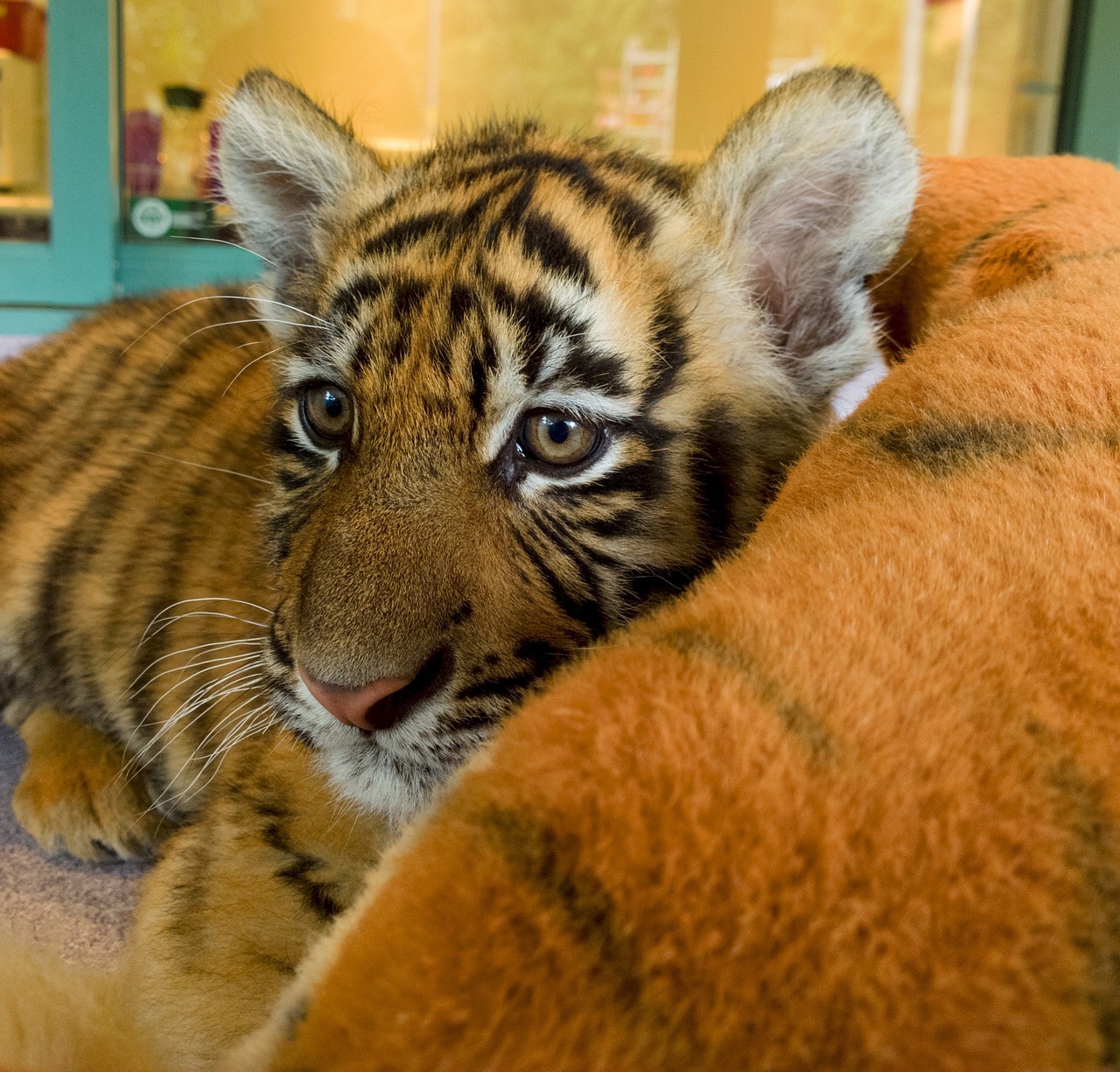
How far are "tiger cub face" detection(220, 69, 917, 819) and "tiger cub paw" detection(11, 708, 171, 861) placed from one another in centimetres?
46

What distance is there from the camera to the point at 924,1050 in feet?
1.06

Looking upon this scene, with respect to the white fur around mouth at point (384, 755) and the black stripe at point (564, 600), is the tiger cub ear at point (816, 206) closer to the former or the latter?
the black stripe at point (564, 600)

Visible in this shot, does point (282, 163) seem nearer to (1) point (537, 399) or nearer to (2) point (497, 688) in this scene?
(1) point (537, 399)

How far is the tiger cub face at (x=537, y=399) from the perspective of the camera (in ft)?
2.36

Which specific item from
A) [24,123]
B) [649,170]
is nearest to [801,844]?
[649,170]

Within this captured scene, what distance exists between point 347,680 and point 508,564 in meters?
0.16

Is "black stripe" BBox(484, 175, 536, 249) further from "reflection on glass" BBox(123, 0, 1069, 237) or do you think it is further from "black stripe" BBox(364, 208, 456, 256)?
"reflection on glass" BBox(123, 0, 1069, 237)

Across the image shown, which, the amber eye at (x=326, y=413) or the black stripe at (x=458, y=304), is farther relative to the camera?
the amber eye at (x=326, y=413)

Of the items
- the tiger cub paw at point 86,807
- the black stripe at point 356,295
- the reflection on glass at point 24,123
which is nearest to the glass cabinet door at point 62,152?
the reflection on glass at point 24,123

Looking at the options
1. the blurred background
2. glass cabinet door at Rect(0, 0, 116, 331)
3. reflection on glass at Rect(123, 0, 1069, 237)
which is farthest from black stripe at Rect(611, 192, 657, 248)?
reflection on glass at Rect(123, 0, 1069, 237)


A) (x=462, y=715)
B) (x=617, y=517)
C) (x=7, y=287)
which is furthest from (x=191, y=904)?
(x=7, y=287)

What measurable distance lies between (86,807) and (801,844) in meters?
1.10

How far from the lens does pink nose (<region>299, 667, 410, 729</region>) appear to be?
676mm

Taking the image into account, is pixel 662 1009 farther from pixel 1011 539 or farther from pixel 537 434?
pixel 537 434
